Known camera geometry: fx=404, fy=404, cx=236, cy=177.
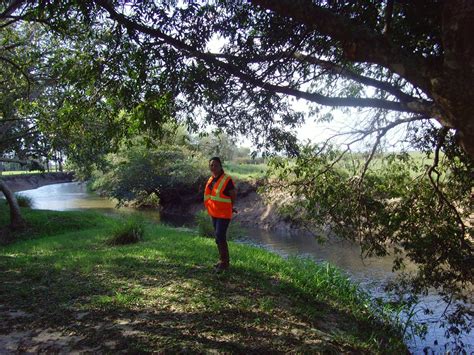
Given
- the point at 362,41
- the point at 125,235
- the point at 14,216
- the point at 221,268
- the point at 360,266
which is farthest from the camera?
Result: the point at 14,216

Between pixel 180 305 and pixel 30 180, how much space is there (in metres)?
45.2

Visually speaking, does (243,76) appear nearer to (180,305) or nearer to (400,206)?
(400,206)

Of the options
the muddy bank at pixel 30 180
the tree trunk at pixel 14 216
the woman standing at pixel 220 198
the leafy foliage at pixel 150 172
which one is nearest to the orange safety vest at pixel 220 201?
the woman standing at pixel 220 198

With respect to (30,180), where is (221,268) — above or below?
below

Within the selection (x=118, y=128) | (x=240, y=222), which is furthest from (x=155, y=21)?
(x=240, y=222)

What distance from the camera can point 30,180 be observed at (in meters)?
44.9

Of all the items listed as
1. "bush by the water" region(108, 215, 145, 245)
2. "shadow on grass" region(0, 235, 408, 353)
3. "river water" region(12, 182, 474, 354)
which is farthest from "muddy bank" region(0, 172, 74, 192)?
"shadow on grass" region(0, 235, 408, 353)

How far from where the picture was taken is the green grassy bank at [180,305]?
4504 millimetres

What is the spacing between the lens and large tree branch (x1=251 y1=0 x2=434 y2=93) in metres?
3.40

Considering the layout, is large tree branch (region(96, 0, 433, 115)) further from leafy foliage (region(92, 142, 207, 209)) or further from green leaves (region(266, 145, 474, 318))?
leafy foliage (region(92, 142, 207, 209))

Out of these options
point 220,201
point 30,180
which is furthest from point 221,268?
point 30,180

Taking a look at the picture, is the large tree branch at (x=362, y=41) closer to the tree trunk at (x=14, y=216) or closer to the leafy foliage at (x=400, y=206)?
the leafy foliage at (x=400, y=206)

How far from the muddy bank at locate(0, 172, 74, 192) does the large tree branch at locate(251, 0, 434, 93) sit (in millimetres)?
38367

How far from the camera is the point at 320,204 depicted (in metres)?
6.43
